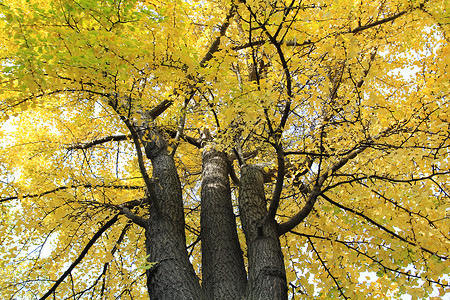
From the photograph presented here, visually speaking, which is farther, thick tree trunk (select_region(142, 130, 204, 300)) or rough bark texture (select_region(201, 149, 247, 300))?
rough bark texture (select_region(201, 149, 247, 300))

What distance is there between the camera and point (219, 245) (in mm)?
2975

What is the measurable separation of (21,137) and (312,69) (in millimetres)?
9458

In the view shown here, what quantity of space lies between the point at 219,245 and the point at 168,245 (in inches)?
22.3

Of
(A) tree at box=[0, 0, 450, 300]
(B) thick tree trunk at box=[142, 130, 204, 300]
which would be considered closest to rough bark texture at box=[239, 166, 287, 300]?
(A) tree at box=[0, 0, 450, 300]

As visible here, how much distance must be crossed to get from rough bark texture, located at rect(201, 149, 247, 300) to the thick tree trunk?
17cm

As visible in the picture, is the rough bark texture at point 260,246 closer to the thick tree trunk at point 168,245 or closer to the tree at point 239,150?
the tree at point 239,150

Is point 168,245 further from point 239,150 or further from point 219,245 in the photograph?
point 239,150

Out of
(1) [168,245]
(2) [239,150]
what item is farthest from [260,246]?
(2) [239,150]

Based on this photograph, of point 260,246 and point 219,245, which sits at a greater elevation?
point 219,245

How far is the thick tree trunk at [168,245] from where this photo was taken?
2488 millimetres

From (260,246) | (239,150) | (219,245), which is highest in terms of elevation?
(239,150)

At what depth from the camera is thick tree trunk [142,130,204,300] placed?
2488mm

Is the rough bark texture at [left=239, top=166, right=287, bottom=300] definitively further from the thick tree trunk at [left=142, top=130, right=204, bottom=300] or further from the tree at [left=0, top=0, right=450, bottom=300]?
the thick tree trunk at [left=142, top=130, right=204, bottom=300]

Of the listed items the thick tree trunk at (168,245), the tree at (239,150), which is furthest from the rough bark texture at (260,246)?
the thick tree trunk at (168,245)
